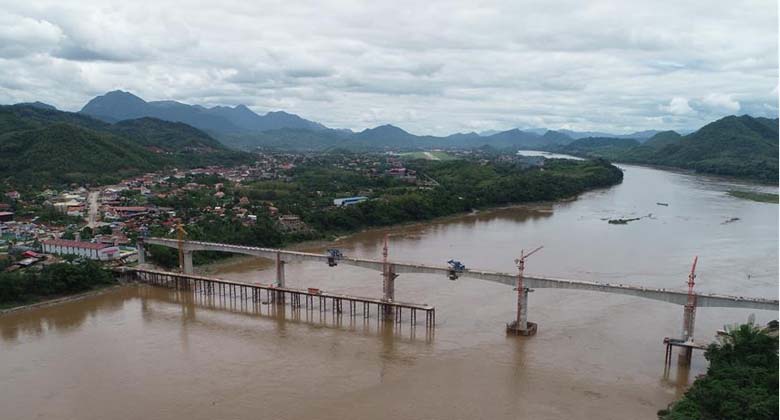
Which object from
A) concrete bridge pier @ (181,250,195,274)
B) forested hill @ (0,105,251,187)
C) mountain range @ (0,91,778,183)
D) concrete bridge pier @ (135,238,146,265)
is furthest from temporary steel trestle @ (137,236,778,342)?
mountain range @ (0,91,778,183)

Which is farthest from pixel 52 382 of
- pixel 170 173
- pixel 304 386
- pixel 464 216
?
pixel 170 173

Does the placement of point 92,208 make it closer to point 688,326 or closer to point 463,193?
point 463,193

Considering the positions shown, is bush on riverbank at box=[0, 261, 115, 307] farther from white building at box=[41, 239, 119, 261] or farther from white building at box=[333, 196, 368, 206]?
white building at box=[333, 196, 368, 206]

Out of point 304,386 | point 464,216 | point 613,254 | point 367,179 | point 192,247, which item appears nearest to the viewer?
point 304,386

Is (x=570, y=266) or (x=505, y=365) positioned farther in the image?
(x=570, y=266)

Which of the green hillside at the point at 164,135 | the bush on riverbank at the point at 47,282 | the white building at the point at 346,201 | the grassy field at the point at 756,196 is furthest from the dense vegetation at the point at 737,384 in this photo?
the green hillside at the point at 164,135

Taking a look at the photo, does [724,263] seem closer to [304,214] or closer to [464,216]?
[464,216]

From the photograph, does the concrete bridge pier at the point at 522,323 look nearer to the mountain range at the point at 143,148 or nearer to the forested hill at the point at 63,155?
the forested hill at the point at 63,155
